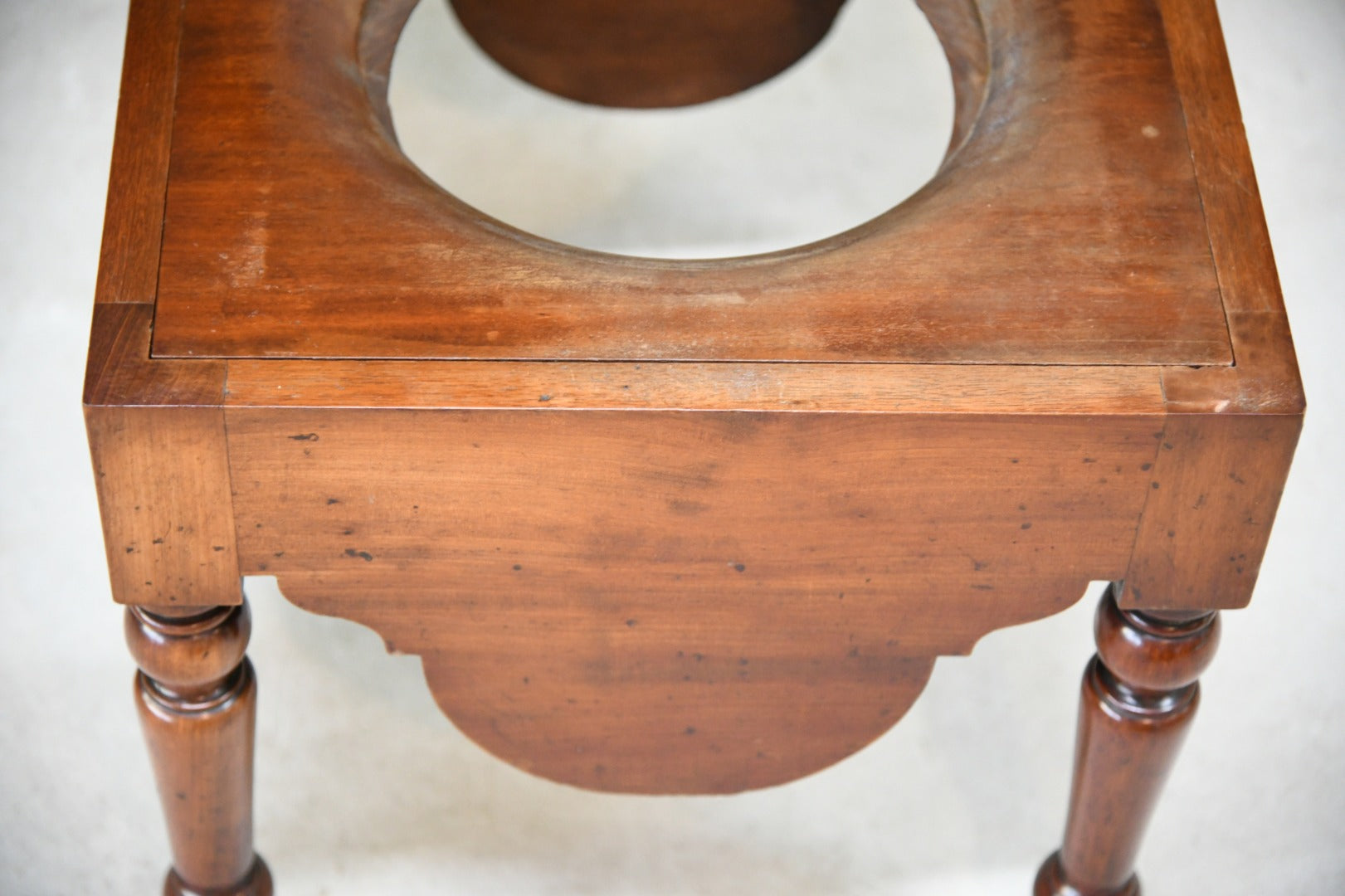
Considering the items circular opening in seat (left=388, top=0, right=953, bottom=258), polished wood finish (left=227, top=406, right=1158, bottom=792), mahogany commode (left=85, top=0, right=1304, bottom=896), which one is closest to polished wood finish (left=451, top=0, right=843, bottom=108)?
circular opening in seat (left=388, top=0, right=953, bottom=258)

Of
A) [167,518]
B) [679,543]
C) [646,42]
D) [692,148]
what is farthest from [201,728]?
[692,148]

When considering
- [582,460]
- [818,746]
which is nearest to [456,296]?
[582,460]

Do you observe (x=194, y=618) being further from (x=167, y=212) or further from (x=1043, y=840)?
(x=1043, y=840)

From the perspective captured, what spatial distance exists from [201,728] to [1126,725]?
0.47 meters

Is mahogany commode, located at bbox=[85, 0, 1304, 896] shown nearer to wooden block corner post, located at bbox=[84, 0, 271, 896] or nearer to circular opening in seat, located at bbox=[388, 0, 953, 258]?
wooden block corner post, located at bbox=[84, 0, 271, 896]

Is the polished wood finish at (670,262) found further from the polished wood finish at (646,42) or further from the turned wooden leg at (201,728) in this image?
the polished wood finish at (646,42)

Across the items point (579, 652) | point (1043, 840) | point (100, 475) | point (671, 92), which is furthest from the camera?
point (671, 92)

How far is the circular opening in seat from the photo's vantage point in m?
1.57

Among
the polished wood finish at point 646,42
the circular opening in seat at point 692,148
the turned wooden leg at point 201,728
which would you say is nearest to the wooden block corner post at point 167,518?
the turned wooden leg at point 201,728

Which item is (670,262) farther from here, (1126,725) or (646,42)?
(646,42)

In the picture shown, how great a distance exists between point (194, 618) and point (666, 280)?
0.93 feet

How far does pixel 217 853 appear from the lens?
1.05 meters

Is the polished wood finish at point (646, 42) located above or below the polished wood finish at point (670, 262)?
below

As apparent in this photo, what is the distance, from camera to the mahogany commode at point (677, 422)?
2.84ft
